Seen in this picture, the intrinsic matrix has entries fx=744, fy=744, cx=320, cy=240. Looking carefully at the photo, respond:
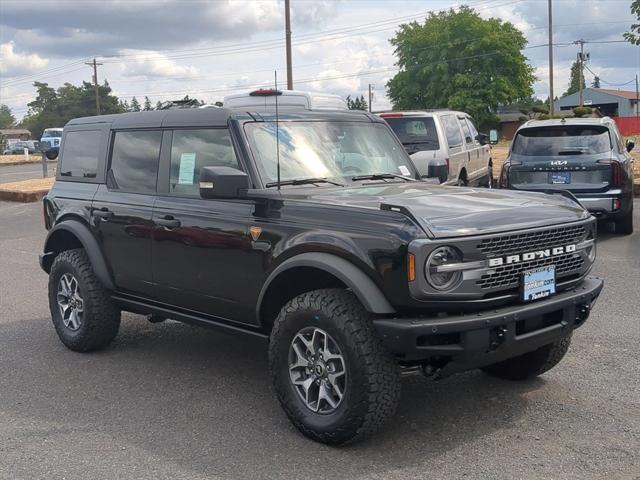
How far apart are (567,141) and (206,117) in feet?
23.0

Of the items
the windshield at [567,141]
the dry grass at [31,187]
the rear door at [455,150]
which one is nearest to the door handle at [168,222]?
the windshield at [567,141]

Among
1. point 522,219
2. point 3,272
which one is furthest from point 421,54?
point 522,219

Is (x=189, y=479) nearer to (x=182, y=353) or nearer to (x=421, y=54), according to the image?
(x=182, y=353)

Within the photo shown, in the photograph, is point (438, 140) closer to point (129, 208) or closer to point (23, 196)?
point (129, 208)

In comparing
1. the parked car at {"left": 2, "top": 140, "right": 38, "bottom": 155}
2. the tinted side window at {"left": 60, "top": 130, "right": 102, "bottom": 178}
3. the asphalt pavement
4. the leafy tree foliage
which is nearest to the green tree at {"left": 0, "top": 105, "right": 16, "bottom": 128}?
the leafy tree foliage

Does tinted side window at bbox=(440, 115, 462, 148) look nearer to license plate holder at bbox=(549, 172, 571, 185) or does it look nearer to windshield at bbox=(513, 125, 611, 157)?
windshield at bbox=(513, 125, 611, 157)

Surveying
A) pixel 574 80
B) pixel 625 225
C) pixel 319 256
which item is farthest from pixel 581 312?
pixel 574 80

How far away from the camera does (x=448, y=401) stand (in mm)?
4746

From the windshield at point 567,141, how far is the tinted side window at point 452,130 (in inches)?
68.1

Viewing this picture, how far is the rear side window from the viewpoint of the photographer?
11781mm

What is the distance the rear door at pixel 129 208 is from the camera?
17.7ft

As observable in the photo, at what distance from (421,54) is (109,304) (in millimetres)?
70442

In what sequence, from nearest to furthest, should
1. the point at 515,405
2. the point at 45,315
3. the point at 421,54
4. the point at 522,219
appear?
the point at 522,219
the point at 515,405
the point at 45,315
the point at 421,54

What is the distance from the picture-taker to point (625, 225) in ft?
35.9
